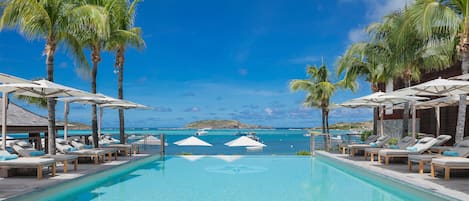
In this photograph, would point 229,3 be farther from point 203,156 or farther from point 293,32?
point 203,156

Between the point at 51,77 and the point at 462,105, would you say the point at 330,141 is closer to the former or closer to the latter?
the point at 462,105

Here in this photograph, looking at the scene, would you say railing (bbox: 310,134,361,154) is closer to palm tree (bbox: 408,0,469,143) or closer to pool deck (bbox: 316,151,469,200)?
pool deck (bbox: 316,151,469,200)

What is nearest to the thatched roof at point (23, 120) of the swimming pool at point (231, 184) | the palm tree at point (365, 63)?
the swimming pool at point (231, 184)

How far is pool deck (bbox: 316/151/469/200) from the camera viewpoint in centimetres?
756

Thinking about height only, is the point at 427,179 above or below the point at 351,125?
above

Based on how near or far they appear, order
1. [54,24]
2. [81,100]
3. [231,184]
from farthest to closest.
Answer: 1. [81,100]
2. [54,24]
3. [231,184]

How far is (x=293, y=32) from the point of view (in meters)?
48.3

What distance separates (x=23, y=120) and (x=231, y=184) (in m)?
9.11

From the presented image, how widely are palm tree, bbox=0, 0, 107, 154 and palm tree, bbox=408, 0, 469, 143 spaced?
855cm

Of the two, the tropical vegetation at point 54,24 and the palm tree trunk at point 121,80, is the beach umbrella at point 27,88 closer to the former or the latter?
the tropical vegetation at point 54,24

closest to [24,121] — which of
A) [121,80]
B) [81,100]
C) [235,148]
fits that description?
[81,100]

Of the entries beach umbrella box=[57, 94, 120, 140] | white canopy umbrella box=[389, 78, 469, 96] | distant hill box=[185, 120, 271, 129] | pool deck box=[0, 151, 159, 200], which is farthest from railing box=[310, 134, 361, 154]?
distant hill box=[185, 120, 271, 129]

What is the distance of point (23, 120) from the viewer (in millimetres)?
15633

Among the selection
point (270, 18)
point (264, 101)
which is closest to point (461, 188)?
point (270, 18)
